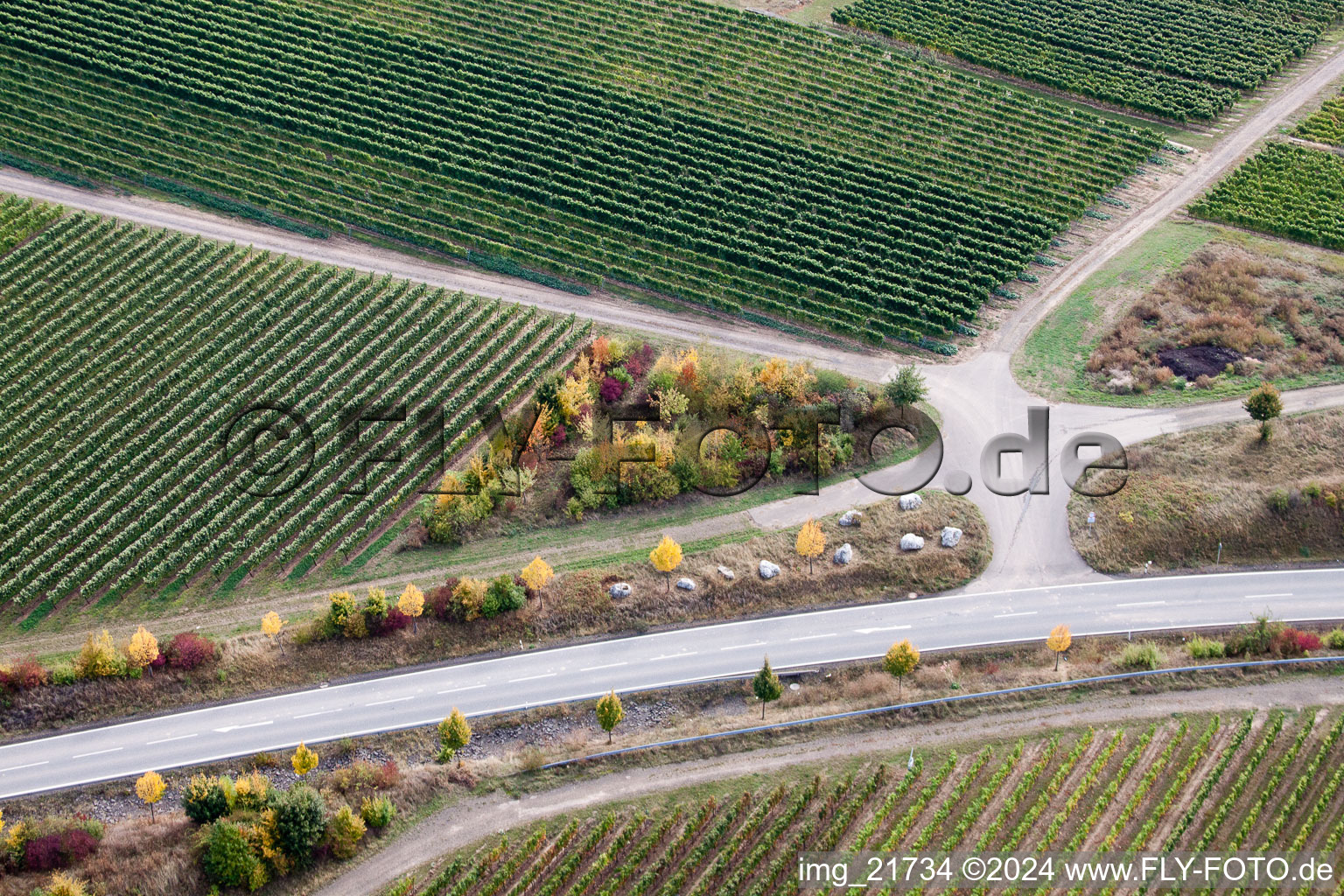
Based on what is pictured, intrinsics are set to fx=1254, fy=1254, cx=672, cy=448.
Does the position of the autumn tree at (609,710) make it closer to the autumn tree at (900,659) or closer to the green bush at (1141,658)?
the autumn tree at (900,659)

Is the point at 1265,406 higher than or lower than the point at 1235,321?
lower

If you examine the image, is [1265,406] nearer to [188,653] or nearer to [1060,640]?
[1060,640]

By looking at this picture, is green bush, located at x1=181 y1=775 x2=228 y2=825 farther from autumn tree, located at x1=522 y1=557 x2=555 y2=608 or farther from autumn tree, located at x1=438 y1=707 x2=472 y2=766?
autumn tree, located at x1=522 y1=557 x2=555 y2=608

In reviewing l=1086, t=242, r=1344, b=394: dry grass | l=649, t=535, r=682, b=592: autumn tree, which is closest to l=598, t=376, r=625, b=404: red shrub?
l=649, t=535, r=682, b=592: autumn tree

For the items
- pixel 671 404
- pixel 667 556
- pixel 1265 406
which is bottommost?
pixel 667 556

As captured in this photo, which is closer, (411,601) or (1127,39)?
(411,601)

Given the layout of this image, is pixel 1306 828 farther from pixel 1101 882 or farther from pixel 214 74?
pixel 214 74

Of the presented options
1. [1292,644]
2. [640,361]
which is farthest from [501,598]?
[1292,644]

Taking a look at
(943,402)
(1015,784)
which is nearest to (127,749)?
(1015,784)
